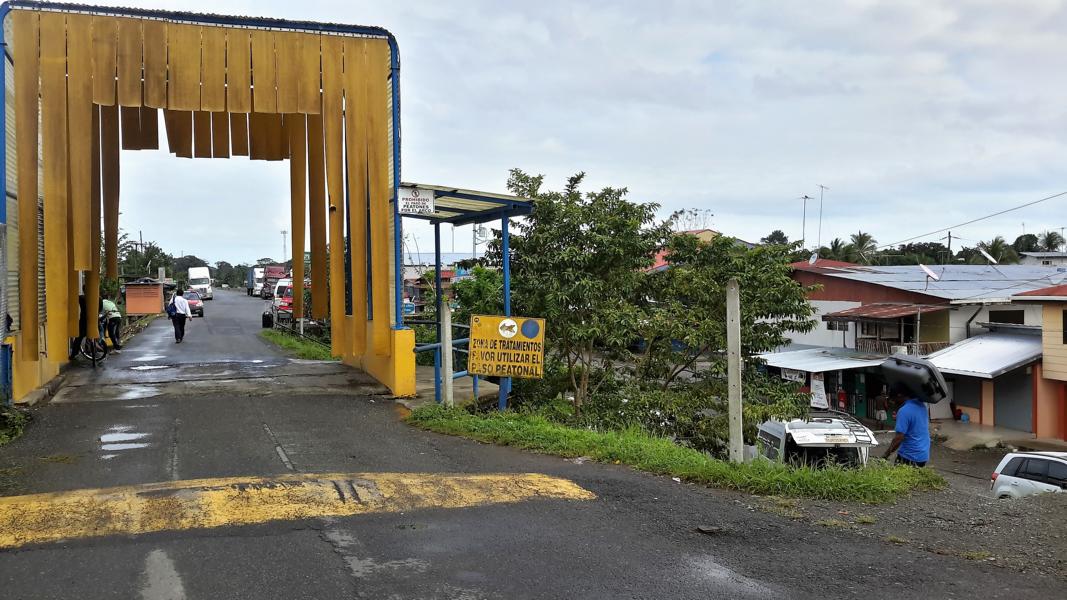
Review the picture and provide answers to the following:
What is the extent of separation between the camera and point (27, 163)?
33.5 ft

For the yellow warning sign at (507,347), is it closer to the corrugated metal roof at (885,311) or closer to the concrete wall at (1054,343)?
the concrete wall at (1054,343)

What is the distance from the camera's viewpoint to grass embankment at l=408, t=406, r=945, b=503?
6457 millimetres

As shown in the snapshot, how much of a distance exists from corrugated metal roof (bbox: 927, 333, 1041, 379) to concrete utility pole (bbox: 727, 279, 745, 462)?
1826 centimetres

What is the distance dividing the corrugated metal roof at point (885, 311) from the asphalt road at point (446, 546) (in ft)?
70.4

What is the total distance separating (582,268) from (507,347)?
9.07 feet

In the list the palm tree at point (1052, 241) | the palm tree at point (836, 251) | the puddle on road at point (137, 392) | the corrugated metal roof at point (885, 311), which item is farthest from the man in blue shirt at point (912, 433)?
the palm tree at point (1052, 241)

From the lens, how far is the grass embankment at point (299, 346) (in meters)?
16.7

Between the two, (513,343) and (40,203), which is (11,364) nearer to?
(40,203)

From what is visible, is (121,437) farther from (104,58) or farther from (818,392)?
(818,392)

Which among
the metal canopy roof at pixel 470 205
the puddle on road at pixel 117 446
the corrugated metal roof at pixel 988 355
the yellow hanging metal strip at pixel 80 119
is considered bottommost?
the corrugated metal roof at pixel 988 355

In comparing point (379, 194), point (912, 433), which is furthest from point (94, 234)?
point (912, 433)

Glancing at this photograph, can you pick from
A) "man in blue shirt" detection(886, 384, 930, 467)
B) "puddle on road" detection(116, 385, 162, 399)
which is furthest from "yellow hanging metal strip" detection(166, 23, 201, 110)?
"man in blue shirt" detection(886, 384, 930, 467)

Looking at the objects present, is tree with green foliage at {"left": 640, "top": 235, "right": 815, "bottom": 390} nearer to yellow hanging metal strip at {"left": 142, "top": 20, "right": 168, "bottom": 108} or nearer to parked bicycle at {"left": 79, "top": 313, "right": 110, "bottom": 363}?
yellow hanging metal strip at {"left": 142, "top": 20, "right": 168, "bottom": 108}

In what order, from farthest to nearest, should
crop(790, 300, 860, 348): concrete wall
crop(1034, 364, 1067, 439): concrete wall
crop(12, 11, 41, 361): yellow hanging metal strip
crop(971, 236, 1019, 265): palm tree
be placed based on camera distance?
crop(971, 236, 1019, 265): palm tree < crop(790, 300, 860, 348): concrete wall < crop(1034, 364, 1067, 439): concrete wall < crop(12, 11, 41, 361): yellow hanging metal strip
